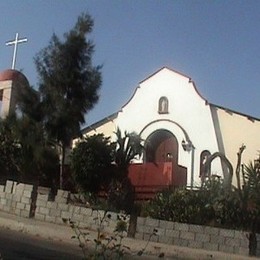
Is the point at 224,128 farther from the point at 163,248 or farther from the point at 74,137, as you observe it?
the point at 163,248

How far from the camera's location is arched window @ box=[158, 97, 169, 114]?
27.1 meters

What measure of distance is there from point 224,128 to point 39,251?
51.8 feet

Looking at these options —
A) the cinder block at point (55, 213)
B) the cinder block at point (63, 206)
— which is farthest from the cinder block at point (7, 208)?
the cinder block at point (63, 206)

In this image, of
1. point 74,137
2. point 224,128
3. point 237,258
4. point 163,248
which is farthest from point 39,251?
point 224,128

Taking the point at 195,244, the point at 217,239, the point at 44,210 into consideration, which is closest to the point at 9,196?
the point at 44,210

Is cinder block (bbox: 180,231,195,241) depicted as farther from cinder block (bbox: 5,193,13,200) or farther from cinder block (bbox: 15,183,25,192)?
cinder block (bbox: 5,193,13,200)

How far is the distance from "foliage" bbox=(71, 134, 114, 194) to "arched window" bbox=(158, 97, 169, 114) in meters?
9.49

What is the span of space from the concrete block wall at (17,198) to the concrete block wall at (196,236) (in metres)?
3.64

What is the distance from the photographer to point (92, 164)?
56.4ft

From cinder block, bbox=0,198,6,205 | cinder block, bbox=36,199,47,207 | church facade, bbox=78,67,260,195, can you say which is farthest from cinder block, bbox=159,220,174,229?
church facade, bbox=78,67,260,195

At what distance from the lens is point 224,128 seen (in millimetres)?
25844

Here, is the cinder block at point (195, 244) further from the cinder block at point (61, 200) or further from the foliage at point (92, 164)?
the foliage at point (92, 164)

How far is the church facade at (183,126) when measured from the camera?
25531 mm

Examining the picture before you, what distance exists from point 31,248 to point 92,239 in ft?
4.93
